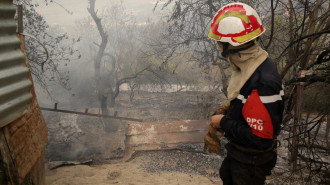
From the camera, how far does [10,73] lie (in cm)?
158

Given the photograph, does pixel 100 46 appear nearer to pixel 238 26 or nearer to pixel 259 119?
pixel 238 26

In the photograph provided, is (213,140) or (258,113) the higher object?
(258,113)

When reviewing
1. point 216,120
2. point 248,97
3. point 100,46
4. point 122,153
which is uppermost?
point 100,46

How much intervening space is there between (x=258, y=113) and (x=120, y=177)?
3757 millimetres

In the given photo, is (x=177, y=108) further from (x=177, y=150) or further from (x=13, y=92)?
(x=13, y=92)

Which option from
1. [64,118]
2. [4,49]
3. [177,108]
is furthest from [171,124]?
[64,118]

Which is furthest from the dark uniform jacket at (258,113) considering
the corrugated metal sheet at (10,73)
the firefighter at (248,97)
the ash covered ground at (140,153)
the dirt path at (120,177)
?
the dirt path at (120,177)

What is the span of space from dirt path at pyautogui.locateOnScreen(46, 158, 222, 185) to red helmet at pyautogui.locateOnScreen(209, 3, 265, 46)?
10.8 feet

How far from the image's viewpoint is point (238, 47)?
1956 mm

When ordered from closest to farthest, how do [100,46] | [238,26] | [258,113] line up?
[258,113] → [238,26] → [100,46]

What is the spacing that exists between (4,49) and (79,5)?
68.2 m

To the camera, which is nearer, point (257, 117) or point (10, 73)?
point (10, 73)

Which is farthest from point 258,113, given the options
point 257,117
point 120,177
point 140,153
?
point 140,153

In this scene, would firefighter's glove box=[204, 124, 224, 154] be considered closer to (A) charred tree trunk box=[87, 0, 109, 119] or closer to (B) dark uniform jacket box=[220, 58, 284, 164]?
(B) dark uniform jacket box=[220, 58, 284, 164]
